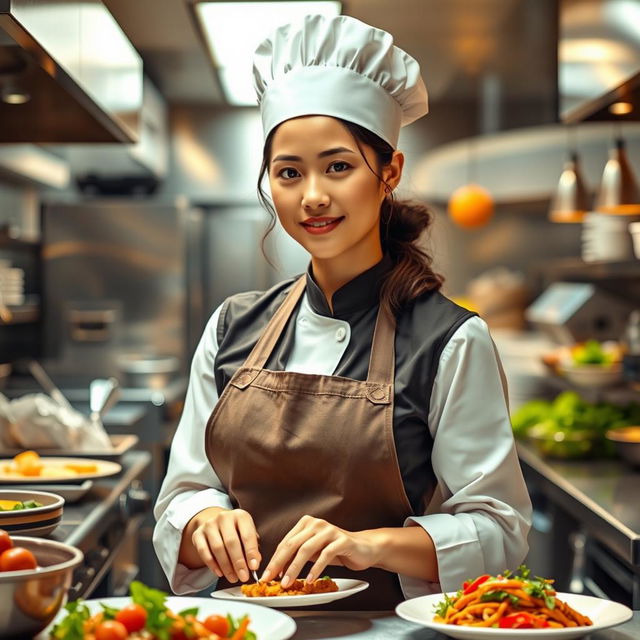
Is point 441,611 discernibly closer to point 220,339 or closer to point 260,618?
point 260,618

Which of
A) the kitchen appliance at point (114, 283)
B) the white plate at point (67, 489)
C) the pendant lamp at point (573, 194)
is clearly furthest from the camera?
the kitchen appliance at point (114, 283)

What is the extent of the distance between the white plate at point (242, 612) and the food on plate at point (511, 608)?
0.62ft

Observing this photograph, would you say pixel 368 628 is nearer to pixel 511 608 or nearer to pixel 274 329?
pixel 511 608

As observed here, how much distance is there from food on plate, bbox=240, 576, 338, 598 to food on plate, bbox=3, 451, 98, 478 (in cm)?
114

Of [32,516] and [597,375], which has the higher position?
[597,375]

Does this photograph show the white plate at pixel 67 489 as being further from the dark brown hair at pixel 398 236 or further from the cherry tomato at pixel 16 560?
the cherry tomato at pixel 16 560

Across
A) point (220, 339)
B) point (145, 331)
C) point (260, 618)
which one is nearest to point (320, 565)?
point (260, 618)

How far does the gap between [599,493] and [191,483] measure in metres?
1.51

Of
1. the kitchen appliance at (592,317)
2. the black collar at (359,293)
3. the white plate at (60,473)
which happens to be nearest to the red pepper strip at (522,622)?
the black collar at (359,293)

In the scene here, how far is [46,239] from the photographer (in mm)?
5234

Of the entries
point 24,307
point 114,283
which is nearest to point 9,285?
point 24,307

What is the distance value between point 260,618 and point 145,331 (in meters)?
4.26

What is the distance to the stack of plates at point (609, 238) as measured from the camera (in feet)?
11.3

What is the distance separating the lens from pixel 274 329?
1587 mm
